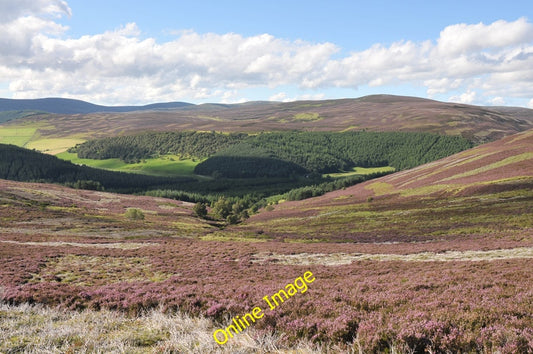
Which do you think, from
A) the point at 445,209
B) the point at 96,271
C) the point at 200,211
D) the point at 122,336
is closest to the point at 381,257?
the point at 96,271

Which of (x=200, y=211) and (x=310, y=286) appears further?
(x=200, y=211)

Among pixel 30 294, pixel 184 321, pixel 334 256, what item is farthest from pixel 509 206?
pixel 30 294

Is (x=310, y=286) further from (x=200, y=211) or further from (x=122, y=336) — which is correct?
(x=200, y=211)

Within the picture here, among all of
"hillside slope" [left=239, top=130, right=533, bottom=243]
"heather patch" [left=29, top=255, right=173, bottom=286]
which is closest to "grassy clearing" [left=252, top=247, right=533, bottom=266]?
"hillside slope" [left=239, top=130, right=533, bottom=243]

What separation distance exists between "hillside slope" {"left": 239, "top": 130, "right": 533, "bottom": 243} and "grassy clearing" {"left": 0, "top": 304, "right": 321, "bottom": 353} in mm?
36429

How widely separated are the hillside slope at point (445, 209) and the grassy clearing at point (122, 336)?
36429 mm

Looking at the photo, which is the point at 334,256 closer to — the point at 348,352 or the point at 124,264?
the point at 124,264

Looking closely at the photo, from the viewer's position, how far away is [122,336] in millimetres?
8844

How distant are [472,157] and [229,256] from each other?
319ft

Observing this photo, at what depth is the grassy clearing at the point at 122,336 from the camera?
790cm

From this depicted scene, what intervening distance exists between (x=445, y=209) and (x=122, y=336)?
64.4 metres

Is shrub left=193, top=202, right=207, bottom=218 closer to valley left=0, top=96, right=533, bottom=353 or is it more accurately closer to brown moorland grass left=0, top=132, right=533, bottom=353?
brown moorland grass left=0, top=132, right=533, bottom=353

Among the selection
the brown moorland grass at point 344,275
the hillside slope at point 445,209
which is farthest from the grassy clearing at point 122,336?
the hillside slope at point 445,209

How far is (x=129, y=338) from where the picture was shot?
8797mm
